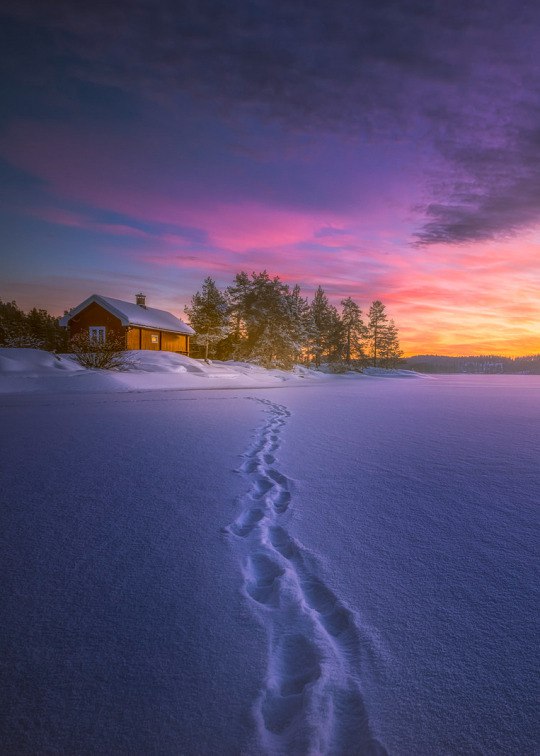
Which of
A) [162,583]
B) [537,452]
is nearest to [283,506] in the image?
[162,583]

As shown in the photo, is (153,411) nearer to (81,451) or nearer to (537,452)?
(81,451)

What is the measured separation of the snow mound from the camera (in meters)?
13.8

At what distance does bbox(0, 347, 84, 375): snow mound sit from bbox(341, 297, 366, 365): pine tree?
4754 cm

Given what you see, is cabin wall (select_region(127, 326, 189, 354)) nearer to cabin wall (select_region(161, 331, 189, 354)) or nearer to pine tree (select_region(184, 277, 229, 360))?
cabin wall (select_region(161, 331, 189, 354))

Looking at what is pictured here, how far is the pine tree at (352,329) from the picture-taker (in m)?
59.2

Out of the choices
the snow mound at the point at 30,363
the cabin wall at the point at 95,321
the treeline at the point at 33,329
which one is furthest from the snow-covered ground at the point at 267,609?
the treeline at the point at 33,329

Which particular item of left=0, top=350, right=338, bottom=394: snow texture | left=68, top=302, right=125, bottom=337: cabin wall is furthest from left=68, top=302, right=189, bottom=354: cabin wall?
left=0, top=350, right=338, bottom=394: snow texture

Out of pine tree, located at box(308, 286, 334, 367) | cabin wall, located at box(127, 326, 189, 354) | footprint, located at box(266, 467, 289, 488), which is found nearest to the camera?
footprint, located at box(266, 467, 289, 488)

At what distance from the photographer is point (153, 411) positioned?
8.61 m

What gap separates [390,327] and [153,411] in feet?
205

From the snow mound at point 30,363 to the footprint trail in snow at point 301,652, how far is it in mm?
14054

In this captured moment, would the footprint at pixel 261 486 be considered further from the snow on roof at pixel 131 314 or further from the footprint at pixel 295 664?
the snow on roof at pixel 131 314

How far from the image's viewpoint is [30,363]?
1476 cm

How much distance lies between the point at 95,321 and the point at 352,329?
136 ft
